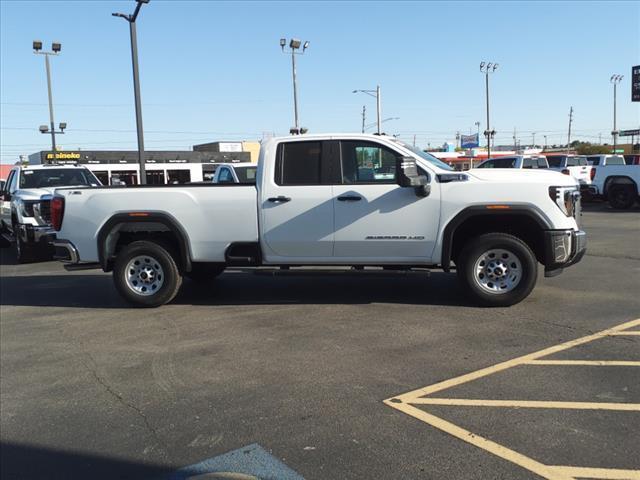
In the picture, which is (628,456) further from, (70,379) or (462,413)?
(70,379)

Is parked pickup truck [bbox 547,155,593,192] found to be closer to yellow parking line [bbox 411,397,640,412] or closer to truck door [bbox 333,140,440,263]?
truck door [bbox 333,140,440,263]

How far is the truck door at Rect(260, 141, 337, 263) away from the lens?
23.0 ft

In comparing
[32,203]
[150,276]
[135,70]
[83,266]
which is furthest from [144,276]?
[135,70]

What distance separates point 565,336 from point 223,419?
3.52 meters

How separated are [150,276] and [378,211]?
124 inches

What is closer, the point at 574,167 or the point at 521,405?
the point at 521,405

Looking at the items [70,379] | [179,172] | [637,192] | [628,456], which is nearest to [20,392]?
[70,379]

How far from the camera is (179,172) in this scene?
49.9 metres

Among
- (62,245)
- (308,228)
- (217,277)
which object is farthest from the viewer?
(217,277)

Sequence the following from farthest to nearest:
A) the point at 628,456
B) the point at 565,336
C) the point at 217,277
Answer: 1. the point at 217,277
2. the point at 565,336
3. the point at 628,456

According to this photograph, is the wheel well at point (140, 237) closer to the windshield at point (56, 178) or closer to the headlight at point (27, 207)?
the headlight at point (27, 207)

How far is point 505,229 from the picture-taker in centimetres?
696

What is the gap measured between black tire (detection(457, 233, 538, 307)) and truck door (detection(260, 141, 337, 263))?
1680 mm

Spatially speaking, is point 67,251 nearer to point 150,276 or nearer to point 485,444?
point 150,276
